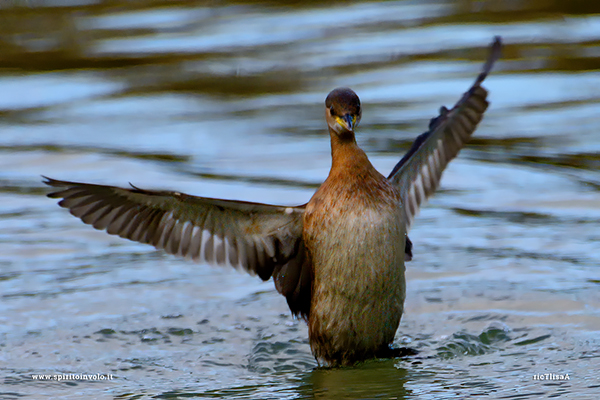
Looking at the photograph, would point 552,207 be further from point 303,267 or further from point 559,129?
point 303,267

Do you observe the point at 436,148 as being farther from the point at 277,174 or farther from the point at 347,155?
the point at 277,174

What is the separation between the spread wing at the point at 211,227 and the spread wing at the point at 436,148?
79 cm

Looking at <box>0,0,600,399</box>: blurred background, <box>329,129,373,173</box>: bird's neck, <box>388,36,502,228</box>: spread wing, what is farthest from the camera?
<box>388,36,502,228</box>: spread wing

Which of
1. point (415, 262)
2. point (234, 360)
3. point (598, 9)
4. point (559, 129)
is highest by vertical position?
point (598, 9)

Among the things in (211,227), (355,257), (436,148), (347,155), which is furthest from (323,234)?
(436,148)

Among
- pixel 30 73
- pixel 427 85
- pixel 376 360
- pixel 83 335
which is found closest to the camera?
pixel 376 360

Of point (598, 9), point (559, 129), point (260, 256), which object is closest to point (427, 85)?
point (559, 129)

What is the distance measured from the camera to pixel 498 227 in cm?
788

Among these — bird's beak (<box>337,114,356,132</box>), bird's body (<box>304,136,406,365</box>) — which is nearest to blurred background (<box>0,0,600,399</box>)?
bird's body (<box>304,136,406,365</box>)

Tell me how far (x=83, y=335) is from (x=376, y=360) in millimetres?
1839

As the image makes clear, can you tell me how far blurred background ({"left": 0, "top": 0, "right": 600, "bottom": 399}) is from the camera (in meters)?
5.71

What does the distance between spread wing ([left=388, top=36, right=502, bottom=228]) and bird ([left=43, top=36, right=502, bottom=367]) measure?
3cm

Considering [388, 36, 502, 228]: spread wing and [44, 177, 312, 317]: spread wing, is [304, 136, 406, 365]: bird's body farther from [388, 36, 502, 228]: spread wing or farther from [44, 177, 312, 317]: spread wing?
[388, 36, 502, 228]: spread wing

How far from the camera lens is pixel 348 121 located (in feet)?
17.9
